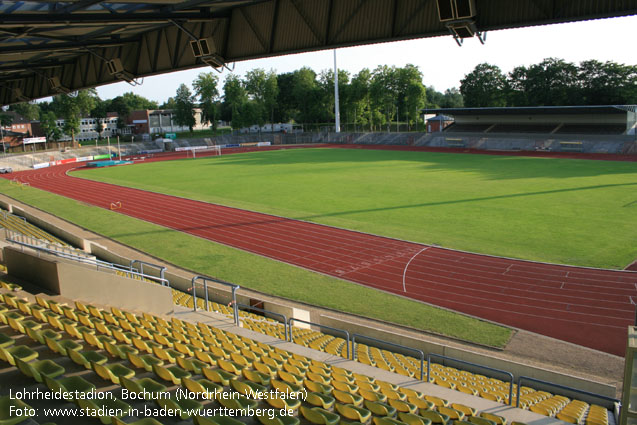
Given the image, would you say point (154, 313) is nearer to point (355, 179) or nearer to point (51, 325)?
point (51, 325)

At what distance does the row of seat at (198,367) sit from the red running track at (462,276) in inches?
278

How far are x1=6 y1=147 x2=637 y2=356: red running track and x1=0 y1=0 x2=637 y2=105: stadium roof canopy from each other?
8.16 metres

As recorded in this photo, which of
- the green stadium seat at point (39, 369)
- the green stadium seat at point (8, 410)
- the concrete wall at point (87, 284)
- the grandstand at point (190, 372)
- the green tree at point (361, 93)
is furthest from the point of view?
the green tree at point (361, 93)

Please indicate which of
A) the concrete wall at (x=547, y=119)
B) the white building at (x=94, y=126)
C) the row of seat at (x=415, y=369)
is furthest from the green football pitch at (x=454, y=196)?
the white building at (x=94, y=126)

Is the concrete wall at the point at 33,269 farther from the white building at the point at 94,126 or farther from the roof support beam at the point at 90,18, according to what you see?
the white building at the point at 94,126

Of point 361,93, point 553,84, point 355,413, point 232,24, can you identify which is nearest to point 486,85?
point 553,84

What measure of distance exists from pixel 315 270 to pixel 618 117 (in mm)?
53948

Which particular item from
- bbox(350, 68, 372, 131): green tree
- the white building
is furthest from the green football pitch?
the white building

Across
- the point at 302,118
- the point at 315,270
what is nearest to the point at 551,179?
the point at 315,270

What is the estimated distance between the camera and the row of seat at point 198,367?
19.2ft

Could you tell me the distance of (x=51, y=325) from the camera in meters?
8.05

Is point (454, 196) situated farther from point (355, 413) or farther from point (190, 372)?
point (355, 413)

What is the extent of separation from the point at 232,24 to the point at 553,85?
74.8 metres

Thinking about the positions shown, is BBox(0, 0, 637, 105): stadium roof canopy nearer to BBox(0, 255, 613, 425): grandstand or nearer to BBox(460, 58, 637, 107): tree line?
BBox(0, 255, 613, 425): grandstand
